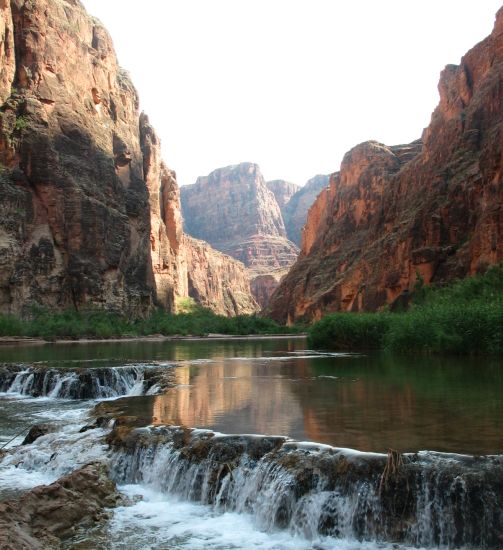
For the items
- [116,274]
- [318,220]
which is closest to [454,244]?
[116,274]

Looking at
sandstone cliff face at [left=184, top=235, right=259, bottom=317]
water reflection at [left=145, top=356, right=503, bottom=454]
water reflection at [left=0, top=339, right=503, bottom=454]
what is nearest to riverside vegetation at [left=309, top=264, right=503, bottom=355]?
water reflection at [left=0, top=339, right=503, bottom=454]

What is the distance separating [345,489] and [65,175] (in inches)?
2938

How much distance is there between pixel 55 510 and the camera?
9688 mm

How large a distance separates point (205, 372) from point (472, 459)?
18.4 m

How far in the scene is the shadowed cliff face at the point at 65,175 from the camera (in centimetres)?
7206

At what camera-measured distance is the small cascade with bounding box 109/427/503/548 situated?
8.85 meters

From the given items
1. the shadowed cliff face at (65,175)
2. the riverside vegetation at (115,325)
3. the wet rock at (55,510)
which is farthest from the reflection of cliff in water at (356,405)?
the shadowed cliff face at (65,175)

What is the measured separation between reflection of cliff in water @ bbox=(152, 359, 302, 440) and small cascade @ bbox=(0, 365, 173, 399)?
1.59 meters

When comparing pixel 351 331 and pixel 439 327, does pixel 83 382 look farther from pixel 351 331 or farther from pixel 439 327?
pixel 351 331

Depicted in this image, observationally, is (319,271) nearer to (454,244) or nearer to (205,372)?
(454,244)

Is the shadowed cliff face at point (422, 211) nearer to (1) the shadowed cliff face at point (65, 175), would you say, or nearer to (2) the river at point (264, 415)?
(1) the shadowed cliff face at point (65, 175)

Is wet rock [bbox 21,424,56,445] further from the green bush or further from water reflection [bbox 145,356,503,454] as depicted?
the green bush

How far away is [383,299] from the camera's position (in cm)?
7919

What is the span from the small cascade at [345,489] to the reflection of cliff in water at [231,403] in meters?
1.52
